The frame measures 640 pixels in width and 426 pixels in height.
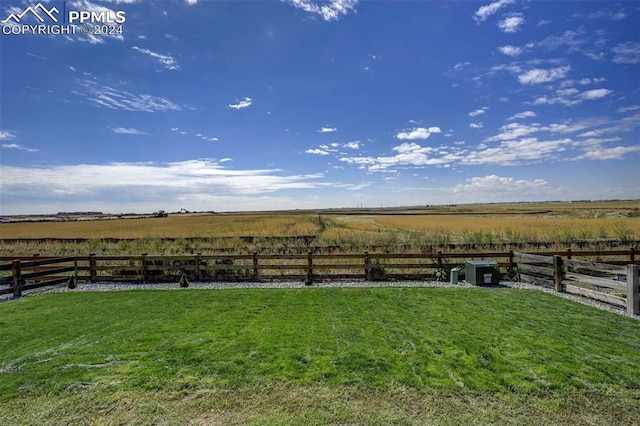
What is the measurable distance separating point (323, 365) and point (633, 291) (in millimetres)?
7459

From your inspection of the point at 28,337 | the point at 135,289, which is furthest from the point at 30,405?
the point at 135,289

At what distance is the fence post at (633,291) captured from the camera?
7137mm

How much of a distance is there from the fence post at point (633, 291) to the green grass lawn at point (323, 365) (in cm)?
77

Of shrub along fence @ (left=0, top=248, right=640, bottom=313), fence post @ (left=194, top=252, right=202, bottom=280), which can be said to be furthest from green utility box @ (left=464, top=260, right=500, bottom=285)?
fence post @ (left=194, top=252, right=202, bottom=280)

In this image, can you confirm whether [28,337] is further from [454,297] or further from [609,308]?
[609,308]

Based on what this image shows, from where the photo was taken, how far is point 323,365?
443 centimetres

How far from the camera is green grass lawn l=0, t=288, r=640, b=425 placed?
3.44 meters

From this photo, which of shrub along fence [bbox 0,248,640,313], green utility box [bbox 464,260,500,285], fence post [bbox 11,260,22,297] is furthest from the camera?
green utility box [bbox 464,260,500,285]

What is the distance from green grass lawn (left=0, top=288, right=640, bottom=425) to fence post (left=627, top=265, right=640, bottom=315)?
30.1 inches

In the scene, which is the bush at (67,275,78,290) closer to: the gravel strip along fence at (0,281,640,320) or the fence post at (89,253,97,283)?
the gravel strip along fence at (0,281,640,320)

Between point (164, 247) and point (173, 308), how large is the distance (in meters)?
14.0

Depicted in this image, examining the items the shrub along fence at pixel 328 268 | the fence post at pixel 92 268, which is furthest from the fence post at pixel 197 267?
the fence post at pixel 92 268

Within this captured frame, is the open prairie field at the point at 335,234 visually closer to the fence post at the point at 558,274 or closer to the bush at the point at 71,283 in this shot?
the bush at the point at 71,283

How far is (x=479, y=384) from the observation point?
3.90m
